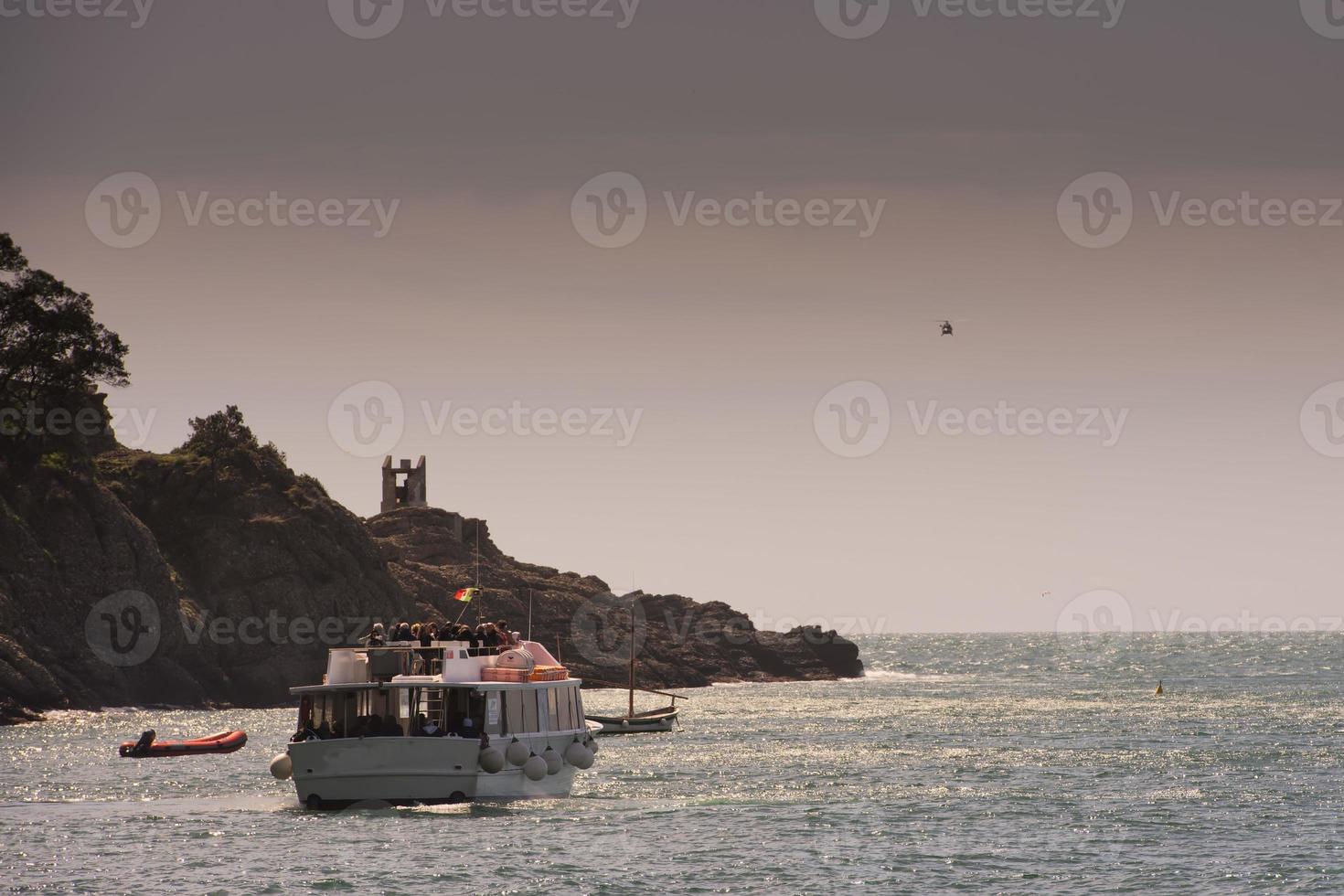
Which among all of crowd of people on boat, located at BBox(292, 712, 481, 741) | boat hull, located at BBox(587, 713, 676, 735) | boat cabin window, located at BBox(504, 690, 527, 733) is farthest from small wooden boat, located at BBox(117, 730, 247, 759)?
boat cabin window, located at BBox(504, 690, 527, 733)

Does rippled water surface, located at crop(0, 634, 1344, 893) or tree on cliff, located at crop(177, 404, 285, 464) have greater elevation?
tree on cliff, located at crop(177, 404, 285, 464)

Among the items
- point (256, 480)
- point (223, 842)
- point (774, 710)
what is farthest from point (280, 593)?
point (223, 842)

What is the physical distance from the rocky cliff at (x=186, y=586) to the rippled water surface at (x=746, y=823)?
15803mm

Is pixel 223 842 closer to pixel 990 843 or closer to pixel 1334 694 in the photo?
pixel 990 843

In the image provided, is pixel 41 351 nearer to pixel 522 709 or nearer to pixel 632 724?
pixel 632 724

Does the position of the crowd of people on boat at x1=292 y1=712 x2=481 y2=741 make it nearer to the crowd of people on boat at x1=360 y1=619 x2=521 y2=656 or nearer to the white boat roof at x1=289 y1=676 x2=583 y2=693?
the white boat roof at x1=289 y1=676 x2=583 y2=693

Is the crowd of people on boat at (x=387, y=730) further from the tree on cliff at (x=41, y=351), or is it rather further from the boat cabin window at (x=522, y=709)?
the tree on cliff at (x=41, y=351)

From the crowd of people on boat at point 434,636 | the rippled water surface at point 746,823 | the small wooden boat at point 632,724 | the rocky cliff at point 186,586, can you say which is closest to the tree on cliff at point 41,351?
the rocky cliff at point 186,586

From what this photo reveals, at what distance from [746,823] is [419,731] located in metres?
12.3

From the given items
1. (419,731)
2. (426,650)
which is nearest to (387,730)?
(419,731)

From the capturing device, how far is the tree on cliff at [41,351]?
4867 inches

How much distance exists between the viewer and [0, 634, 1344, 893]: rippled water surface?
43.8 m

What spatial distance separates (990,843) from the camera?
168ft

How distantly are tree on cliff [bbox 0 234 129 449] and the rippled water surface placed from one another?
33096 mm
